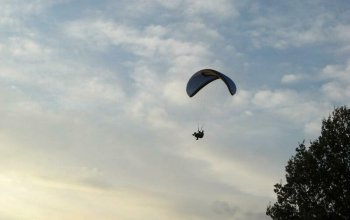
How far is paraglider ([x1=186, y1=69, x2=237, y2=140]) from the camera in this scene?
42.3 meters

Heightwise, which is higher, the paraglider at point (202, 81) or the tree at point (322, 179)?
the paraglider at point (202, 81)

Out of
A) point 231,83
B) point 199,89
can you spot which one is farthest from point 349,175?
point 199,89

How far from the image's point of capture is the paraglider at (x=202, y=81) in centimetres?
4231

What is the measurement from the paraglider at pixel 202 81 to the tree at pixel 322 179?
319 inches

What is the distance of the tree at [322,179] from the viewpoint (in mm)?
38688

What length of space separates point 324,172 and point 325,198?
2137mm

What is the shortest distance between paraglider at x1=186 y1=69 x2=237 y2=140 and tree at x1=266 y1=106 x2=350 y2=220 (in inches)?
319

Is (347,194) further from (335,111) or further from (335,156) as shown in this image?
(335,111)

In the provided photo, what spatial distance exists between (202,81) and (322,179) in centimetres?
1363

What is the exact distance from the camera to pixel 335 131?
41250mm

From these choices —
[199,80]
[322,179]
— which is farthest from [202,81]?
[322,179]

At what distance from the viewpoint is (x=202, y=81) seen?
148 ft

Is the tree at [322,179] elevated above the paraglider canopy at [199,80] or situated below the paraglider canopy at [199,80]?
below

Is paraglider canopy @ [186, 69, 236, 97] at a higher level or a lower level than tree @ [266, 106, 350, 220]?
higher
